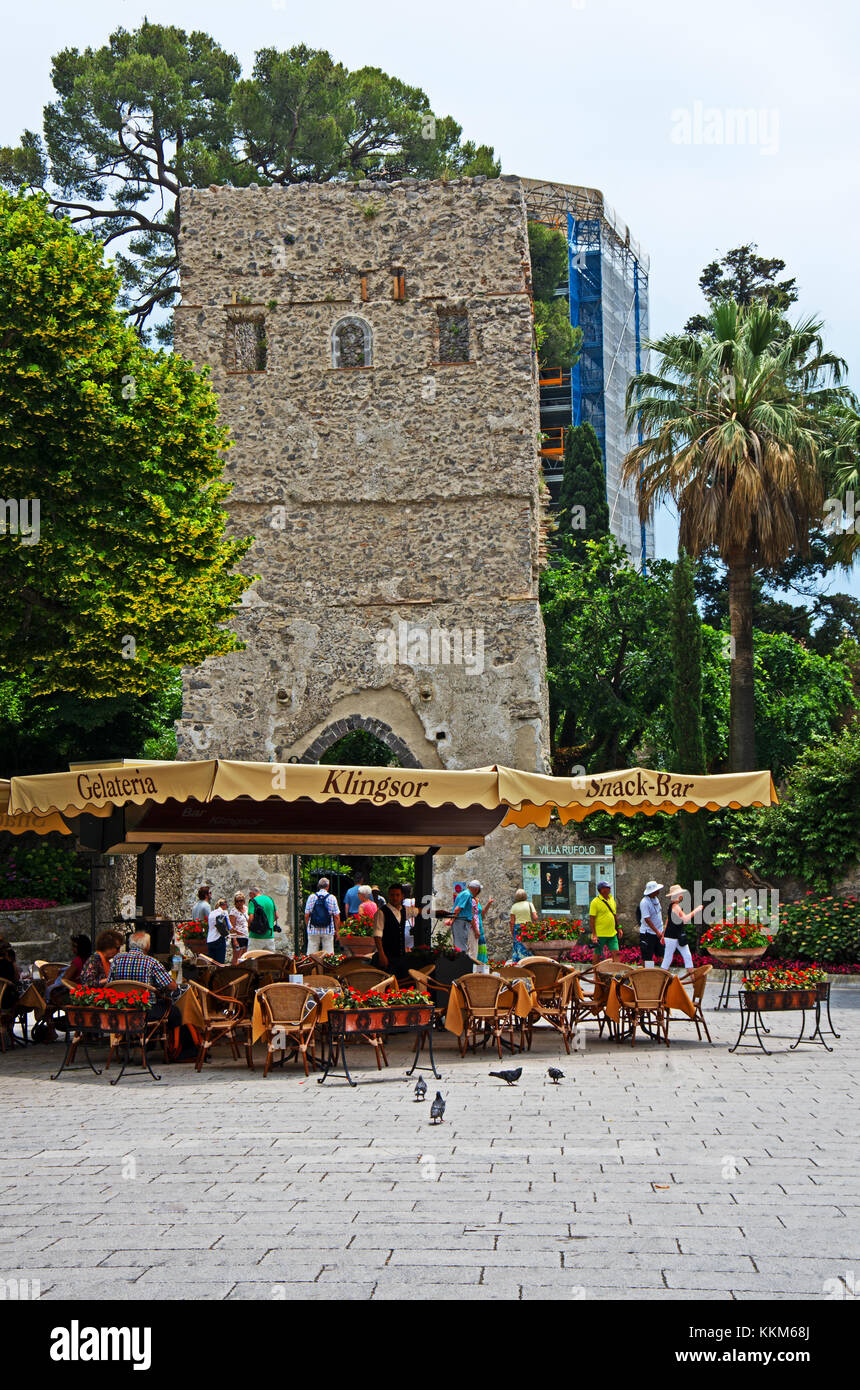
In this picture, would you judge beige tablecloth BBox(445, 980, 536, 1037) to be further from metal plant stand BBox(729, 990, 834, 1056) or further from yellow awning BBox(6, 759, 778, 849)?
metal plant stand BBox(729, 990, 834, 1056)

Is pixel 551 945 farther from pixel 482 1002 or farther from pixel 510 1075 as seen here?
pixel 510 1075

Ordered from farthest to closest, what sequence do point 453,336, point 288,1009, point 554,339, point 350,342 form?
point 554,339 → point 350,342 → point 453,336 → point 288,1009

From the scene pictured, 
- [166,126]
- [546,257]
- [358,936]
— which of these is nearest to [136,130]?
[166,126]

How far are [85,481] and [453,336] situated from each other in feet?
35.8

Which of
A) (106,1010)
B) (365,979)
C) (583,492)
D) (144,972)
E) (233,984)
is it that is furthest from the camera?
(583,492)

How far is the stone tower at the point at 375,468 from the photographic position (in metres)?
24.9

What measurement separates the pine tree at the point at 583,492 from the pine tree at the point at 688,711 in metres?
14.6

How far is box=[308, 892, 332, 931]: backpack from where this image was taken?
18.1 meters

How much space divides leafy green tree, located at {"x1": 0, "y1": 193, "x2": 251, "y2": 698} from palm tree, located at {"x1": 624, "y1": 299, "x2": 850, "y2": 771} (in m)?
10.3

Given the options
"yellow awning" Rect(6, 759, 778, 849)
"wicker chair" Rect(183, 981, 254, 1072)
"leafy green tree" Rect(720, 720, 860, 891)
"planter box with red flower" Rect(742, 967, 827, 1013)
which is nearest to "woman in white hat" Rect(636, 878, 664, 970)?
"yellow awning" Rect(6, 759, 778, 849)

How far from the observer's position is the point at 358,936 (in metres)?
19.2

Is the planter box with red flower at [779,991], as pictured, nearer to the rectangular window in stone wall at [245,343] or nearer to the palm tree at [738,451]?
the palm tree at [738,451]

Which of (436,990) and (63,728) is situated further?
(63,728)

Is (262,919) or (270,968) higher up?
(262,919)
